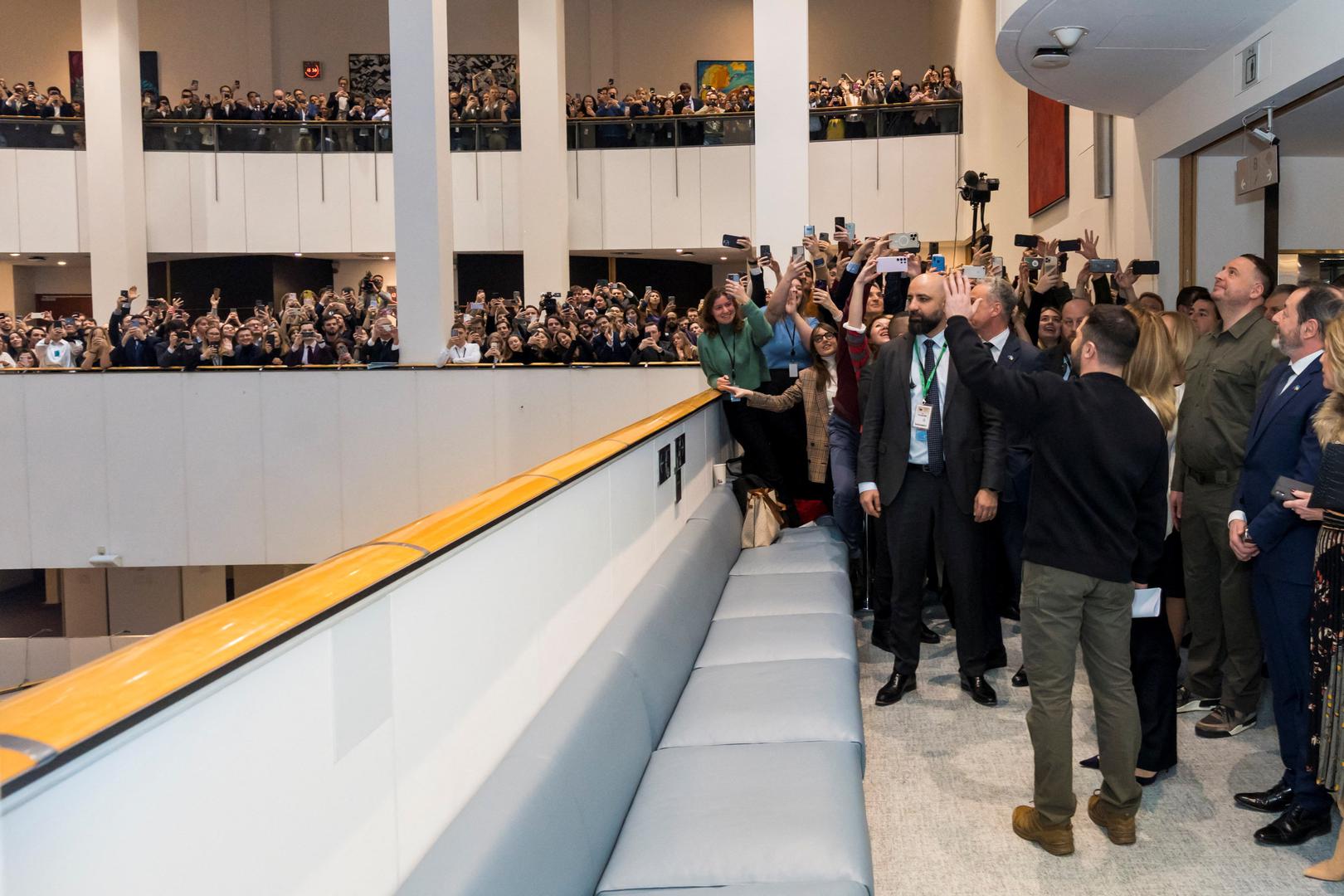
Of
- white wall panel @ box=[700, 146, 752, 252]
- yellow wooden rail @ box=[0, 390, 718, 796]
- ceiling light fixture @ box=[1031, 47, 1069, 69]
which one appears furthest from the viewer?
white wall panel @ box=[700, 146, 752, 252]

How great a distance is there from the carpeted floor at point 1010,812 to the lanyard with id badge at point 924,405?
3.13 feet

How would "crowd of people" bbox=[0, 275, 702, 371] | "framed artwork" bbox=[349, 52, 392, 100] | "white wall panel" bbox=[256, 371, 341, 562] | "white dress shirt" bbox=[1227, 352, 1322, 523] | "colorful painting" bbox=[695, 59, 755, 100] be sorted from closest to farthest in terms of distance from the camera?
"white dress shirt" bbox=[1227, 352, 1322, 523] → "crowd of people" bbox=[0, 275, 702, 371] → "white wall panel" bbox=[256, 371, 341, 562] → "colorful painting" bbox=[695, 59, 755, 100] → "framed artwork" bbox=[349, 52, 392, 100]

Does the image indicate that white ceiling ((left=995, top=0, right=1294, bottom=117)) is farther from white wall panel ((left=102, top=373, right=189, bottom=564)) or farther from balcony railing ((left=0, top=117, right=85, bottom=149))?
balcony railing ((left=0, top=117, right=85, bottom=149))

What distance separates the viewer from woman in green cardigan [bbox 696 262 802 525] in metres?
5.25

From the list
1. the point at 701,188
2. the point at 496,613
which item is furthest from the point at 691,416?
the point at 701,188

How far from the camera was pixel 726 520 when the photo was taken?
14.8 feet

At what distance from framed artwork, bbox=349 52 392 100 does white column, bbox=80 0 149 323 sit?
4476 millimetres

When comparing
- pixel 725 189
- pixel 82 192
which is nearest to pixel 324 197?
pixel 82 192

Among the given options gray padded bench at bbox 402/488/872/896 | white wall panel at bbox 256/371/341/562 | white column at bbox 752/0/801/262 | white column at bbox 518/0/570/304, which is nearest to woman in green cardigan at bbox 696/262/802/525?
gray padded bench at bbox 402/488/872/896

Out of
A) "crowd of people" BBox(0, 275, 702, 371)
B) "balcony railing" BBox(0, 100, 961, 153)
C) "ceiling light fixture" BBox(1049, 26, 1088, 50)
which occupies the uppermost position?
"balcony railing" BBox(0, 100, 961, 153)

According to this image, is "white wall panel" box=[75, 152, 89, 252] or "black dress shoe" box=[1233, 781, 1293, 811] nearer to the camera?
"black dress shoe" box=[1233, 781, 1293, 811]

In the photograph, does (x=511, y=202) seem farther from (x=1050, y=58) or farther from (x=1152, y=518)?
(x=1152, y=518)

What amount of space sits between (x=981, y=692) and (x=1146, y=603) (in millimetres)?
1088

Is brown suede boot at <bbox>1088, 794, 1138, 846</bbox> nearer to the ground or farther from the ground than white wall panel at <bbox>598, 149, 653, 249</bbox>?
nearer to the ground
